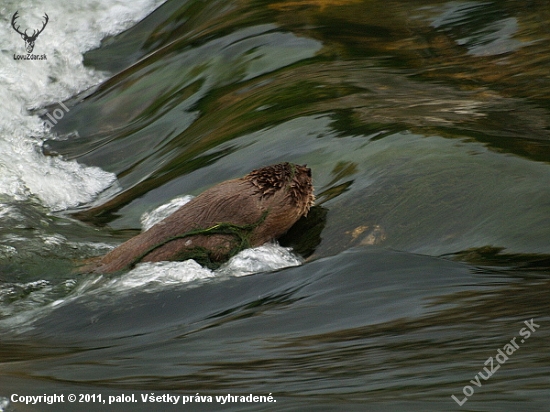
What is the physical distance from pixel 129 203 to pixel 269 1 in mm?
3405

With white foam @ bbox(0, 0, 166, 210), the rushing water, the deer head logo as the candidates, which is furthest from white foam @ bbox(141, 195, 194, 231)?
the deer head logo

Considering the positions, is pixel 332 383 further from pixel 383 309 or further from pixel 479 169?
pixel 479 169

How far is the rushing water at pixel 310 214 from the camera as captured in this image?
3.47 metres

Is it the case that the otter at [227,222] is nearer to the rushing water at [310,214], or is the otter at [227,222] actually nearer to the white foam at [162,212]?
the rushing water at [310,214]

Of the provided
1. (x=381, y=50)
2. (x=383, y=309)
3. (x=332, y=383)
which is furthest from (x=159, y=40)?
(x=332, y=383)

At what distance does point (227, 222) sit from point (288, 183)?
0.45 m

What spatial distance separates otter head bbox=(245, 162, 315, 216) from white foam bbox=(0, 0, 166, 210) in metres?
2.77

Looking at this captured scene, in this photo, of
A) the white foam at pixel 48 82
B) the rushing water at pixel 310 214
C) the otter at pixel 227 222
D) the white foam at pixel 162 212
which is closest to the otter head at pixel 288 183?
the otter at pixel 227 222

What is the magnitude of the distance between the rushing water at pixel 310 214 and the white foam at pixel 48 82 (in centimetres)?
4

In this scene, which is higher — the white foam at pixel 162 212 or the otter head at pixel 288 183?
the otter head at pixel 288 183

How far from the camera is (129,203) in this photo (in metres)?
7.10

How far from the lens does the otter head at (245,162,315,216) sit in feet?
17.8

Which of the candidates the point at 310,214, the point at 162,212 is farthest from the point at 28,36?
the point at 310,214

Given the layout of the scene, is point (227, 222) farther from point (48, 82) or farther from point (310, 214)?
point (48, 82)
